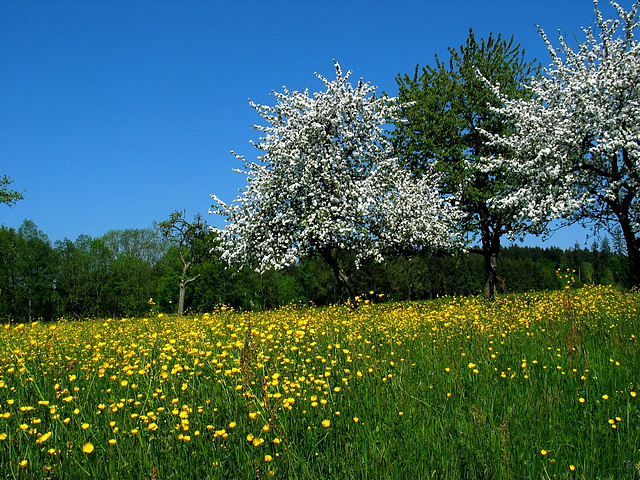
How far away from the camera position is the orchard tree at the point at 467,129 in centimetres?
1988

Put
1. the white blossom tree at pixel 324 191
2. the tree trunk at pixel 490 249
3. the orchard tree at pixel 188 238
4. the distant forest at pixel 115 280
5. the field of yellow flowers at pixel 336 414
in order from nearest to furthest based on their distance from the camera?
the field of yellow flowers at pixel 336 414 → the white blossom tree at pixel 324 191 → the tree trunk at pixel 490 249 → the orchard tree at pixel 188 238 → the distant forest at pixel 115 280

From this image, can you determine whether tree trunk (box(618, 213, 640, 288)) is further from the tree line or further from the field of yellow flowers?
the field of yellow flowers

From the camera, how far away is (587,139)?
624 inches

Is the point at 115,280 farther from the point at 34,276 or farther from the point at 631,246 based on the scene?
the point at 631,246

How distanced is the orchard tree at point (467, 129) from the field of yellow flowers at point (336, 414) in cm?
1430

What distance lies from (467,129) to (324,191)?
9.52 m

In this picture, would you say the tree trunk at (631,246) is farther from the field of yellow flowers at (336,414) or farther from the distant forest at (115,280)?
the distant forest at (115,280)

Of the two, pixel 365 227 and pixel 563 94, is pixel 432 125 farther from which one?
pixel 365 227

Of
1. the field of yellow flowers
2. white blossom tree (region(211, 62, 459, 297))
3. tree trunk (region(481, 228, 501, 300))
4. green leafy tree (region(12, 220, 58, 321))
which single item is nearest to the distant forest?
green leafy tree (region(12, 220, 58, 321))

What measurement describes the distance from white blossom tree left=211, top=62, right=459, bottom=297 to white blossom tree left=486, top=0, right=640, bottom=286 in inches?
178

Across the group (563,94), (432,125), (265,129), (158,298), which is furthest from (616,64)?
(158,298)

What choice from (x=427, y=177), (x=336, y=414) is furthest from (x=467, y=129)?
(x=336, y=414)

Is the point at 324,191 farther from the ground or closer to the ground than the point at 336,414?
farther from the ground

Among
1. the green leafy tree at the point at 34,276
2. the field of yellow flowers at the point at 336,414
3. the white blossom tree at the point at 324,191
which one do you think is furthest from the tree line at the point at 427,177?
the green leafy tree at the point at 34,276
